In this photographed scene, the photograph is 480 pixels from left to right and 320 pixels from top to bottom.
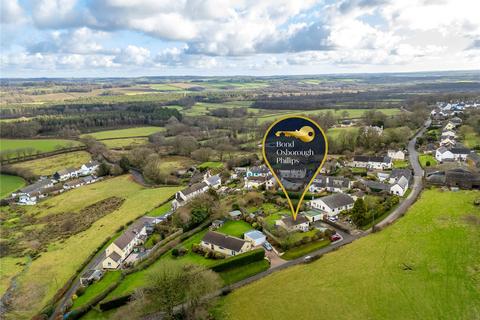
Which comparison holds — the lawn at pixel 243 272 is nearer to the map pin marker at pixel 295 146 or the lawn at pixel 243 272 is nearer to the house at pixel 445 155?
the map pin marker at pixel 295 146

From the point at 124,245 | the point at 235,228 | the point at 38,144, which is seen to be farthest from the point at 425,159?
the point at 38,144

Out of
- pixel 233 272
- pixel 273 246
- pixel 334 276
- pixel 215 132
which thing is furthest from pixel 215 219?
pixel 215 132

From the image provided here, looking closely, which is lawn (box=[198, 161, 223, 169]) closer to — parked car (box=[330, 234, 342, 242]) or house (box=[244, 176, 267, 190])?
house (box=[244, 176, 267, 190])

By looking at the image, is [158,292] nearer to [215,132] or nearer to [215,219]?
[215,219]

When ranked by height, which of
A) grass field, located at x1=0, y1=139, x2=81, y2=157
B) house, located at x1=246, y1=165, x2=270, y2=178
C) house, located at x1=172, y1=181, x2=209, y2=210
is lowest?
grass field, located at x1=0, y1=139, x2=81, y2=157

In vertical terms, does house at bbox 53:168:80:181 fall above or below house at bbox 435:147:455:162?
below

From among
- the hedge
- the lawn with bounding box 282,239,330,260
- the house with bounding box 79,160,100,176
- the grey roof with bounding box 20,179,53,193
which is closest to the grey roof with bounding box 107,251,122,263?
the hedge
